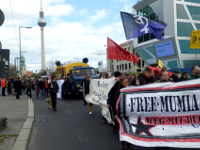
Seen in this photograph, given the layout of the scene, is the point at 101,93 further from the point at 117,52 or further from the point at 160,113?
the point at 160,113

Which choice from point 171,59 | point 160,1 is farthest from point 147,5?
point 171,59

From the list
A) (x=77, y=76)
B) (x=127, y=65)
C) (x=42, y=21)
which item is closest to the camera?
(x=77, y=76)

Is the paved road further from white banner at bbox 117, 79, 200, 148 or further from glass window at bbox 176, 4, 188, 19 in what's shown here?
glass window at bbox 176, 4, 188, 19

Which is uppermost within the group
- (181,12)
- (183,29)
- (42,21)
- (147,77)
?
(42,21)

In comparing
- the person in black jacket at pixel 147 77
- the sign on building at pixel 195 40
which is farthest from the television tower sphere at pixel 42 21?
the person in black jacket at pixel 147 77

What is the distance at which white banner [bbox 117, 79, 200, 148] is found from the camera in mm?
3996

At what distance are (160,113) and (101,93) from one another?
12.8ft

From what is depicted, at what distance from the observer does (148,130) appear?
163 inches

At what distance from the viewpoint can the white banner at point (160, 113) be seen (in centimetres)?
400

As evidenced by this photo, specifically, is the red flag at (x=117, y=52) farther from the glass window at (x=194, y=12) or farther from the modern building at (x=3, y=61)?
the glass window at (x=194, y=12)

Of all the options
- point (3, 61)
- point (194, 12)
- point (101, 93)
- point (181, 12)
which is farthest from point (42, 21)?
point (3, 61)

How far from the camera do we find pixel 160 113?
174 inches

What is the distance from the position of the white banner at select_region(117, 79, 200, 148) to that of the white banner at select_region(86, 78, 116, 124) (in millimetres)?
2226

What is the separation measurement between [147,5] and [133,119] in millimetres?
39387
